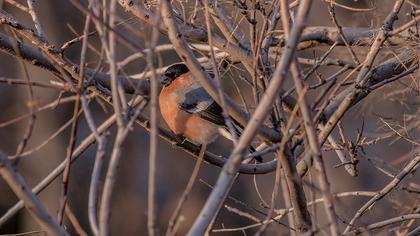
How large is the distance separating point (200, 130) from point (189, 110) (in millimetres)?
212

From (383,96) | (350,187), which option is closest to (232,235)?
(350,187)

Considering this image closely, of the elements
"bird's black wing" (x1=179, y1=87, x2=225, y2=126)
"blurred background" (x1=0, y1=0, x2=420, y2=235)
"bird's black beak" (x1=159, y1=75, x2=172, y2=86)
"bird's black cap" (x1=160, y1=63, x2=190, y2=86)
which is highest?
"blurred background" (x1=0, y1=0, x2=420, y2=235)

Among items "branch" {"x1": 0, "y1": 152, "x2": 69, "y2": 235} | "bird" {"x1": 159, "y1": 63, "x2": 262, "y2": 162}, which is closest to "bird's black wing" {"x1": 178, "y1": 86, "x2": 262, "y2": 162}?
"bird" {"x1": 159, "y1": 63, "x2": 262, "y2": 162}

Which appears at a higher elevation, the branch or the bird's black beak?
the bird's black beak

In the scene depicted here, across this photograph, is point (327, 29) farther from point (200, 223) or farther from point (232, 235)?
point (232, 235)

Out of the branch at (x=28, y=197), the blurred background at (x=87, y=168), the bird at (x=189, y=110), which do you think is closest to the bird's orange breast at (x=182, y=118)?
the bird at (x=189, y=110)

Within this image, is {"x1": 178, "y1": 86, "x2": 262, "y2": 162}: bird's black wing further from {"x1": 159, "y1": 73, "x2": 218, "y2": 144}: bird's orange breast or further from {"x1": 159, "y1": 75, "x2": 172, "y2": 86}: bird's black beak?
{"x1": 159, "y1": 75, "x2": 172, "y2": 86}: bird's black beak

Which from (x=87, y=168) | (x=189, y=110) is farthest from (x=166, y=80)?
(x=87, y=168)

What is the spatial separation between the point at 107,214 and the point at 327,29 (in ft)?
9.14

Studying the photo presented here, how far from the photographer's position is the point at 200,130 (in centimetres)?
473

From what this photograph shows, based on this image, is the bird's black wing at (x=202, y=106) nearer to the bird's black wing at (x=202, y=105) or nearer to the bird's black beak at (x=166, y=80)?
the bird's black wing at (x=202, y=105)

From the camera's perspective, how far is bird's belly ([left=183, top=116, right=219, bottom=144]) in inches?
185

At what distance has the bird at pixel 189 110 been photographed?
474cm

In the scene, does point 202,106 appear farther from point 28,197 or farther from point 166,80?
point 28,197
